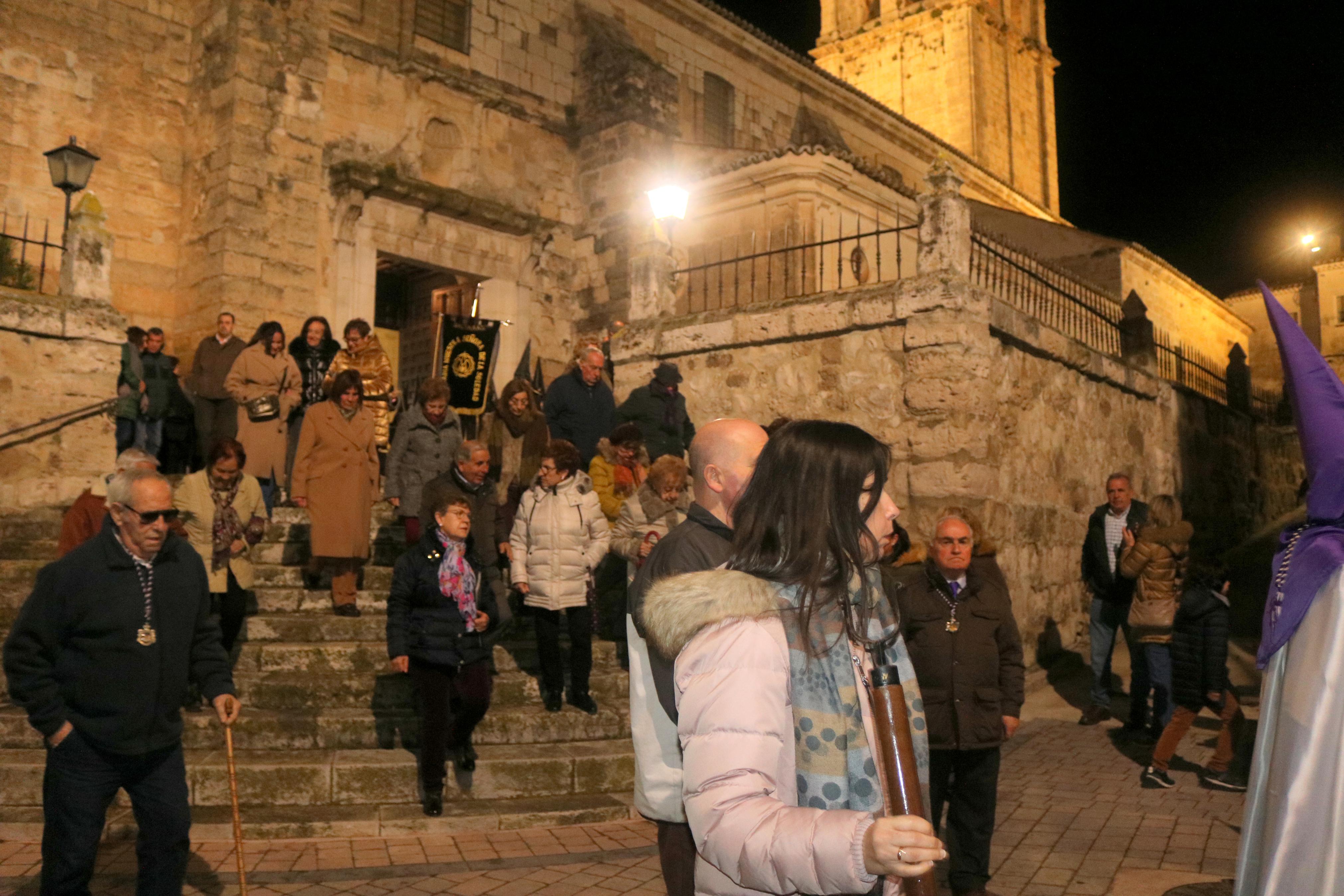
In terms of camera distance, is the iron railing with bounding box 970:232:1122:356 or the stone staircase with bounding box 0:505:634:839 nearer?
the stone staircase with bounding box 0:505:634:839

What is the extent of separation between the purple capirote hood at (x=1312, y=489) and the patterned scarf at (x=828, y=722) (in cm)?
119

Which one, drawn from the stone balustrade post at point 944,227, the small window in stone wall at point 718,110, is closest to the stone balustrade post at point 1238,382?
the stone balustrade post at point 944,227

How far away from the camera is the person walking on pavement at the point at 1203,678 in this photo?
694cm

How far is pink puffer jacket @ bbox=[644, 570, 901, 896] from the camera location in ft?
5.39

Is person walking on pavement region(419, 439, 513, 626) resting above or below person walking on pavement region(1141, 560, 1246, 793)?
above

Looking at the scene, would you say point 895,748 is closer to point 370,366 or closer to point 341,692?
point 341,692

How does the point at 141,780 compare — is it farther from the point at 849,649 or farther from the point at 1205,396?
the point at 1205,396

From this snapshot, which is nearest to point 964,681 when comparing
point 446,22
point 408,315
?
point 446,22

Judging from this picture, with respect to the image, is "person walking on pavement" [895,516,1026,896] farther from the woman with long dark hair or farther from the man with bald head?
the woman with long dark hair

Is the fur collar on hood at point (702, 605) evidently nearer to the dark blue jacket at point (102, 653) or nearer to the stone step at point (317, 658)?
the dark blue jacket at point (102, 653)

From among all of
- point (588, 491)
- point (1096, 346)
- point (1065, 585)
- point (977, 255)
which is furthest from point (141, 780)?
point (1096, 346)

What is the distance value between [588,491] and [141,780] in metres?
3.84

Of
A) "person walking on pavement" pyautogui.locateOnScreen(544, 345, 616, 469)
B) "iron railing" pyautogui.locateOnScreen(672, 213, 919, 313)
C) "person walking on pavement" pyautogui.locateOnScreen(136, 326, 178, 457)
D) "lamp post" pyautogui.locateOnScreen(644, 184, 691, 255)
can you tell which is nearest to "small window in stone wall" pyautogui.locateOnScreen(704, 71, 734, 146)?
"iron railing" pyautogui.locateOnScreen(672, 213, 919, 313)

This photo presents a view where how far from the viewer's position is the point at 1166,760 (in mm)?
6922
